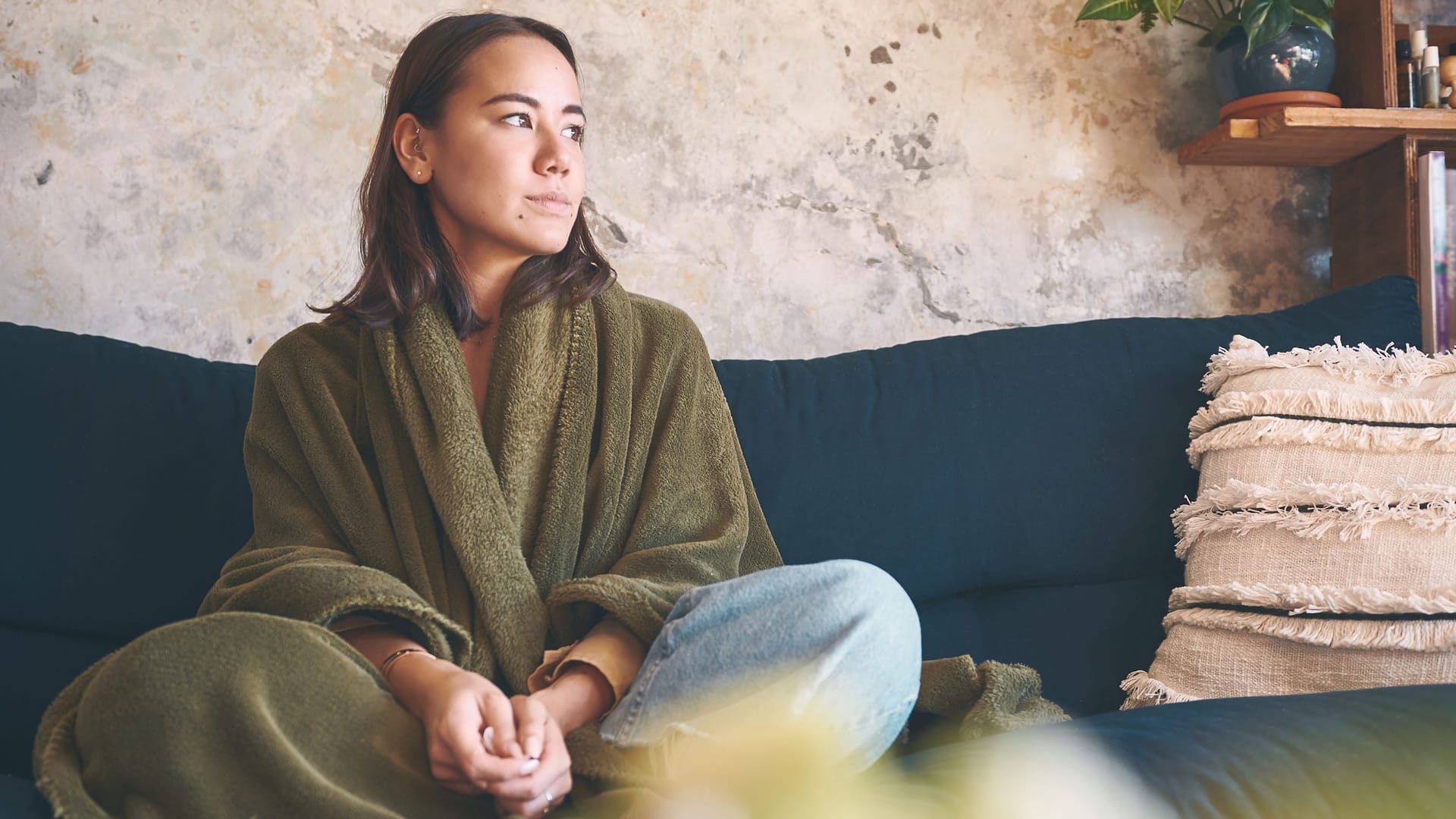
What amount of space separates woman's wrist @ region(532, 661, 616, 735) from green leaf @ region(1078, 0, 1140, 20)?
141 cm

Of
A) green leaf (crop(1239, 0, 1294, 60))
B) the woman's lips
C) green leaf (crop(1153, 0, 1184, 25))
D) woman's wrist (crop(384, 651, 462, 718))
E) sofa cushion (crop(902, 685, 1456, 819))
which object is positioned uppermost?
green leaf (crop(1153, 0, 1184, 25))

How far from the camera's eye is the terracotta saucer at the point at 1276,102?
1.90 m

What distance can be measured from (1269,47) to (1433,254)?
428mm

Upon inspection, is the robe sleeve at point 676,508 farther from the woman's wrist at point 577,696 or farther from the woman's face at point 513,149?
the woman's face at point 513,149

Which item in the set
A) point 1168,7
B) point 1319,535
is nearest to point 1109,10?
point 1168,7

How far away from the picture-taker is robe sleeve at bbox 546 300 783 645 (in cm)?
116

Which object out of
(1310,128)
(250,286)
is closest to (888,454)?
(1310,128)

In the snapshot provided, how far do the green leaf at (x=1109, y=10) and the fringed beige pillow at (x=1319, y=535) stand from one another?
0.72 meters

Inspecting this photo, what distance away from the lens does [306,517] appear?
1309 mm

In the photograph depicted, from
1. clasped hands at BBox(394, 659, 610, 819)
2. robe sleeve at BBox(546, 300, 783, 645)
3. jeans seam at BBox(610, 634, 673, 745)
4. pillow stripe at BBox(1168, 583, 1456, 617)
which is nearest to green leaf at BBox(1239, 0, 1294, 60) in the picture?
pillow stripe at BBox(1168, 583, 1456, 617)

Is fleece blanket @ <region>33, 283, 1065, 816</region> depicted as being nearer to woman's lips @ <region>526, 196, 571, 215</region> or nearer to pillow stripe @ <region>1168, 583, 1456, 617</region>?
woman's lips @ <region>526, 196, 571, 215</region>

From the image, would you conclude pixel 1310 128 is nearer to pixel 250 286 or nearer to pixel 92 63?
pixel 250 286

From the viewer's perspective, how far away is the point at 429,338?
4.48ft

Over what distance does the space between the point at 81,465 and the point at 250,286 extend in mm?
495
